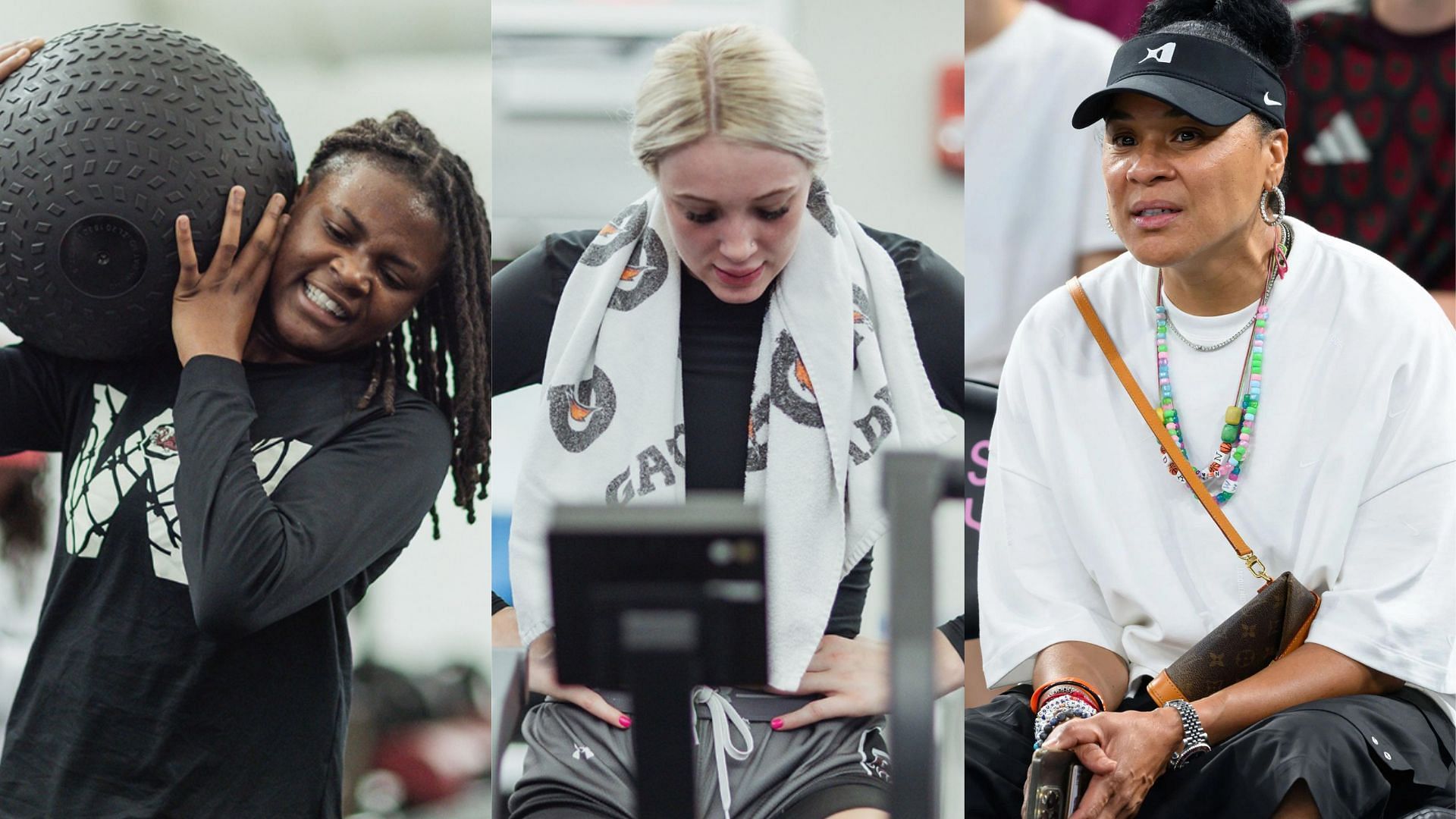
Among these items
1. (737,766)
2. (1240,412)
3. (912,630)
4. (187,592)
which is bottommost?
(737,766)

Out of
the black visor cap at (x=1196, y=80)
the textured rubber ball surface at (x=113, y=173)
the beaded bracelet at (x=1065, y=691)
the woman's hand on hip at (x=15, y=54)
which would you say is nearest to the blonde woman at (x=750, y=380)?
the beaded bracelet at (x=1065, y=691)

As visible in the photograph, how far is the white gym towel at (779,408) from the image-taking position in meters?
2.70

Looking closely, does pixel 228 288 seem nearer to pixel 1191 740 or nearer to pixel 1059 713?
pixel 1059 713

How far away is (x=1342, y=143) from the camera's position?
2.98m

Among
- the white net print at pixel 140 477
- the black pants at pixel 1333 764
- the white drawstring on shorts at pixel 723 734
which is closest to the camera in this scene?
the black pants at pixel 1333 764

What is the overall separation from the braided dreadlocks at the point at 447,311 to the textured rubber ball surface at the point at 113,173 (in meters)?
0.24

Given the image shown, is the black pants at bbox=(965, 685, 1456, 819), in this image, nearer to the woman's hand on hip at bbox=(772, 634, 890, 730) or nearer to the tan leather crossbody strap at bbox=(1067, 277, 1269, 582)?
the tan leather crossbody strap at bbox=(1067, 277, 1269, 582)

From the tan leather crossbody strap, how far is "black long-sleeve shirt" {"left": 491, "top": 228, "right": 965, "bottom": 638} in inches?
9.5

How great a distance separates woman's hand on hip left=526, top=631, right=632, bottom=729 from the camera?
261 cm

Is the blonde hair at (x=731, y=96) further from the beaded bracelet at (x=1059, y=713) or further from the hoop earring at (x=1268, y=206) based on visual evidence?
the beaded bracelet at (x=1059, y=713)

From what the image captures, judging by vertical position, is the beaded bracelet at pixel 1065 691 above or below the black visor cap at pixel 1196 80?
below

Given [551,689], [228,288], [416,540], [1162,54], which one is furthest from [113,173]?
[1162,54]

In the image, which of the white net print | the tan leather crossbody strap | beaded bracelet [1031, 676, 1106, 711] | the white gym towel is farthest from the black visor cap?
the white net print

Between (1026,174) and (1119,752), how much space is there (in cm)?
126
